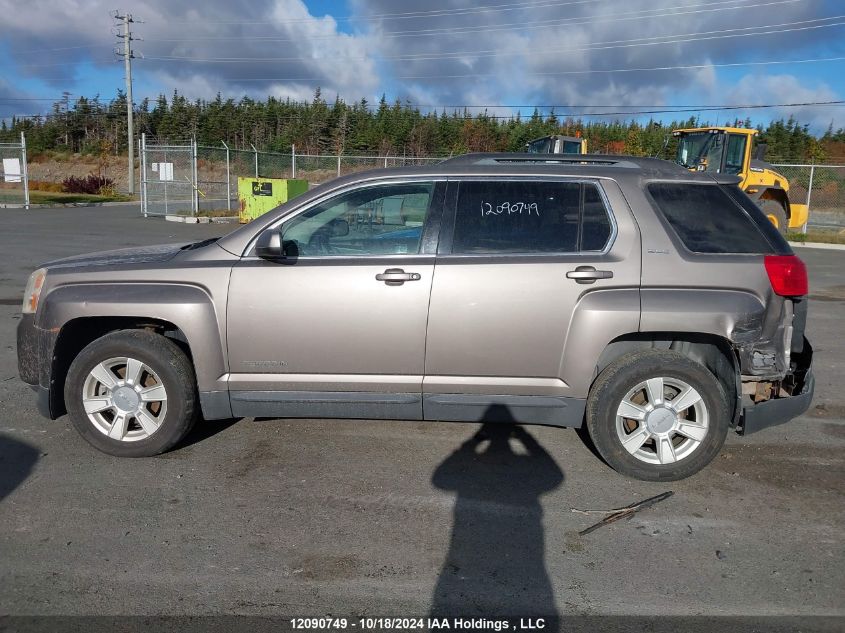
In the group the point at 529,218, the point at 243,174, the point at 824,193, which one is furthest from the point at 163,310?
the point at 824,193

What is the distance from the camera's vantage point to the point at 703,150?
18422 millimetres

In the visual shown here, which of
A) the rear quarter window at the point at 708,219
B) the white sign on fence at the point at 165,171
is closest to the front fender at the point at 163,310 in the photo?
the rear quarter window at the point at 708,219

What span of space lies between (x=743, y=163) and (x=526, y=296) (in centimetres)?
1609

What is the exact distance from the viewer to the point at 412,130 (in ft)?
164

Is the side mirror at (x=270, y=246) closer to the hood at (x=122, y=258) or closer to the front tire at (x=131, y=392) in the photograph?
the hood at (x=122, y=258)

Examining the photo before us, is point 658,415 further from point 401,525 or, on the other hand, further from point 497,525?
point 401,525

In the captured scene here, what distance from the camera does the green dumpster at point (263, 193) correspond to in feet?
73.3

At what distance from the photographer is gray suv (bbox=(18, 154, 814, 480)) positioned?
429 centimetres

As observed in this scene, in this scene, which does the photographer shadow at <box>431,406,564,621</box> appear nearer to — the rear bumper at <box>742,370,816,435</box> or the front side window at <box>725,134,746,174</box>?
the rear bumper at <box>742,370,816,435</box>

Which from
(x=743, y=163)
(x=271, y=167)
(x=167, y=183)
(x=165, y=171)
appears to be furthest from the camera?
(x=271, y=167)

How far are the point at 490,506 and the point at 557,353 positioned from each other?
3.32 ft

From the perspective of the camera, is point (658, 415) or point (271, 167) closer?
point (658, 415)

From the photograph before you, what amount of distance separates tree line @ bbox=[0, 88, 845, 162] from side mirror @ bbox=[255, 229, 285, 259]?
24281mm

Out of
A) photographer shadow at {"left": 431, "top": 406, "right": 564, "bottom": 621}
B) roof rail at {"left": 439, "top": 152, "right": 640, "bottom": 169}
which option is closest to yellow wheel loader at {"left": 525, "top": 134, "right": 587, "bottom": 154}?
roof rail at {"left": 439, "top": 152, "right": 640, "bottom": 169}
